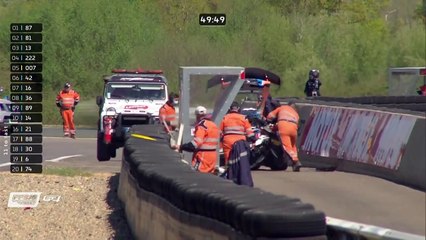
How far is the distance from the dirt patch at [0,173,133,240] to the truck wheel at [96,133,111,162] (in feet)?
12.0

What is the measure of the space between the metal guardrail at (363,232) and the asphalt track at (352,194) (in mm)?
2500

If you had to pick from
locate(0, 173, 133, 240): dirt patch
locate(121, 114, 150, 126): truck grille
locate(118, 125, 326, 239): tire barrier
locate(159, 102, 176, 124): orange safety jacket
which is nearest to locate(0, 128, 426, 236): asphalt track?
locate(121, 114, 150, 126): truck grille

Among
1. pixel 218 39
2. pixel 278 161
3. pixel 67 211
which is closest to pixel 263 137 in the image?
pixel 278 161

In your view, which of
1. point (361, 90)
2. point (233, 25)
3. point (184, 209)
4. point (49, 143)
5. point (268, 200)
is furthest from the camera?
point (233, 25)

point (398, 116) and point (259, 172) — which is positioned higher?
point (398, 116)

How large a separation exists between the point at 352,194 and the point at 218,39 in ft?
105

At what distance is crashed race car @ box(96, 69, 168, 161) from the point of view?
2808cm

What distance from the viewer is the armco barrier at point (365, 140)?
18266mm

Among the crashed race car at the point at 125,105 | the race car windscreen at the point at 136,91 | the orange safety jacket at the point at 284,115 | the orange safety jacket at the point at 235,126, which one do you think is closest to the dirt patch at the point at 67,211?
the orange safety jacket at the point at 235,126

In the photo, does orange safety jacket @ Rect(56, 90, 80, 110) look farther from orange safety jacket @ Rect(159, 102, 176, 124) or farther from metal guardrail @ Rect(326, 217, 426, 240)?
metal guardrail @ Rect(326, 217, 426, 240)

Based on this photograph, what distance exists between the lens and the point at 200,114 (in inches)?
736

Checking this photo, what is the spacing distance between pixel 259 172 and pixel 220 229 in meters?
12.8

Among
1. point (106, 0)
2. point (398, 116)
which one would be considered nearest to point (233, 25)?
point (106, 0)

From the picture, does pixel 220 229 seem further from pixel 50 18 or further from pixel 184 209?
pixel 50 18
